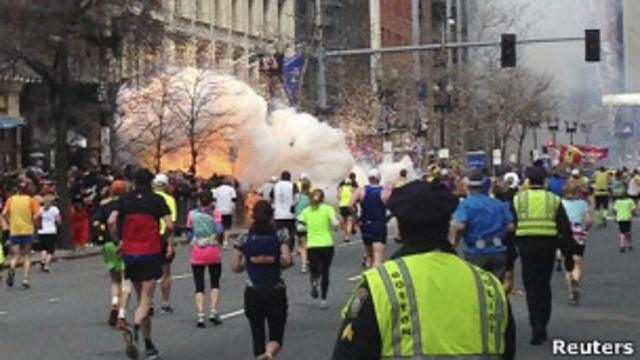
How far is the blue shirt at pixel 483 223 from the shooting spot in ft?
43.1

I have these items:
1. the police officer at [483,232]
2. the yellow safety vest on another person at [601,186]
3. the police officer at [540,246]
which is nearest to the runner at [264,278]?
the police officer at [483,232]

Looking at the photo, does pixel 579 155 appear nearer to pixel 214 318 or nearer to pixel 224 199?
pixel 224 199

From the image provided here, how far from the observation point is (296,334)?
14.1m

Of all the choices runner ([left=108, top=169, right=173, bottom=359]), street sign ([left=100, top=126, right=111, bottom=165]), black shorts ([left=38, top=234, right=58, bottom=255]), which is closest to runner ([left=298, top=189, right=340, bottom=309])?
runner ([left=108, top=169, right=173, bottom=359])

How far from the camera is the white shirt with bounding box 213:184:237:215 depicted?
32.2m

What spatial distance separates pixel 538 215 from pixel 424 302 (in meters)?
9.00

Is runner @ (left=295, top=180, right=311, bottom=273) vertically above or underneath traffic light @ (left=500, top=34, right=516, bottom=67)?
underneath

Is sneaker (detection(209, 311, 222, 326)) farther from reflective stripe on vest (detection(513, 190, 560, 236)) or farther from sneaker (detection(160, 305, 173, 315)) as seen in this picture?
reflective stripe on vest (detection(513, 190, 560, 236))

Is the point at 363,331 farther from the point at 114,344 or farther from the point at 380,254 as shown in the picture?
the point at 380,254

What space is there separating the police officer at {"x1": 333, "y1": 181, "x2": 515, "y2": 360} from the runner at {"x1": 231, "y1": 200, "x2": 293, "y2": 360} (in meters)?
7.00

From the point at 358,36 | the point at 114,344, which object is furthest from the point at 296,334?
the point at 358,36

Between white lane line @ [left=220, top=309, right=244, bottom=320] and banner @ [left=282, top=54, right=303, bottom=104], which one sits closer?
white lane line @ [left=220, top=309, right=244, bottom=320]

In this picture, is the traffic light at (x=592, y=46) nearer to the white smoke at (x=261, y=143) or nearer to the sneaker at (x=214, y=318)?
the white smoke at (x=261, y=143)

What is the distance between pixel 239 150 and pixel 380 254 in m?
25.1
